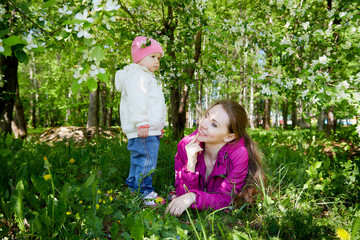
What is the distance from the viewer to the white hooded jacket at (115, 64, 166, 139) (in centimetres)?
227

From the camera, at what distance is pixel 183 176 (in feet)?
7.33

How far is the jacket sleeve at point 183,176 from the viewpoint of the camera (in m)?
2.20

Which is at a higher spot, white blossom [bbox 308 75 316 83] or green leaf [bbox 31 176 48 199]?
white blossom [bbox 308 75 316 83]

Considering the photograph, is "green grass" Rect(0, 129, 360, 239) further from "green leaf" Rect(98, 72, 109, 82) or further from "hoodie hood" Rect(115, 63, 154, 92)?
"hoodie hood" Rect(115, 63, 154, 92)

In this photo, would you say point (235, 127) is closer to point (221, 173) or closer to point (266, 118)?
→ point (221, 173)

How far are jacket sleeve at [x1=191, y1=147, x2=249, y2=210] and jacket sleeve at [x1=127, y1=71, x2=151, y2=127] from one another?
0.79 metres

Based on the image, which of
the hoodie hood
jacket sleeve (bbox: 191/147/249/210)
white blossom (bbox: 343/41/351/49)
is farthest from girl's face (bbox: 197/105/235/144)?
white blossom (bbox: 343/41/351/49)

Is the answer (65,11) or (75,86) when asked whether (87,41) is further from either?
(65,11)

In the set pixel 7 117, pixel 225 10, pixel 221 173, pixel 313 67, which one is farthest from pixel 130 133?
pixel 225 10

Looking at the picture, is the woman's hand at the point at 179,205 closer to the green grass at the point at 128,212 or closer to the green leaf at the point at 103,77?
the green grass at the point at 128,212

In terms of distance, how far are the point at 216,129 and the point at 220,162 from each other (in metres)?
0.30

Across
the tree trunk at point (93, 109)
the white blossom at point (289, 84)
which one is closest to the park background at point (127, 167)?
the white blossom at point (289, 84)

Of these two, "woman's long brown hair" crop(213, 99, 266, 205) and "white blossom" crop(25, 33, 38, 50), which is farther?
"woman's long brown hair" crop(213, 99, 266, 205)

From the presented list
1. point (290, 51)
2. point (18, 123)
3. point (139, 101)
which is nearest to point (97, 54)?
point (139, 101)
